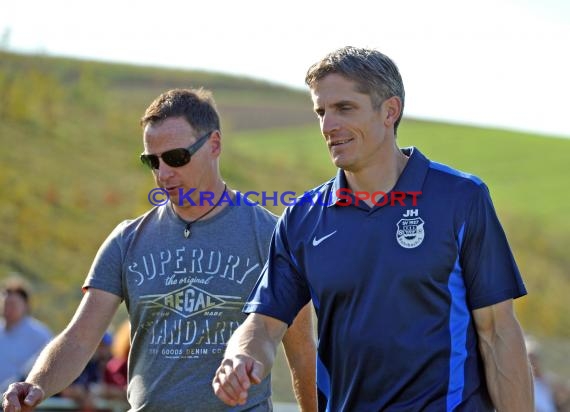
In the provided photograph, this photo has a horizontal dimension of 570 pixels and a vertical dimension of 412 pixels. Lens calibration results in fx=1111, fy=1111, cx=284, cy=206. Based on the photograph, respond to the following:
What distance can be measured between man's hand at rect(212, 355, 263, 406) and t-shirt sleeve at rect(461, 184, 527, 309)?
3.14 ft

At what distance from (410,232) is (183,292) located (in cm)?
166

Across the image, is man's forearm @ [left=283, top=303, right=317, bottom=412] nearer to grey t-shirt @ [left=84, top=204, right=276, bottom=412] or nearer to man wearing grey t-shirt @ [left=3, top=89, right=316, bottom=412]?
man wearing grey t-shirt @ [left=3, top=89, right=316, bottom=412]

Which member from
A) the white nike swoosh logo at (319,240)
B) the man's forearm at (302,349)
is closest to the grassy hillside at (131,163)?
the man's forearm at (302,349)

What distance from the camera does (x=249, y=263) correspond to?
5930 millimetres

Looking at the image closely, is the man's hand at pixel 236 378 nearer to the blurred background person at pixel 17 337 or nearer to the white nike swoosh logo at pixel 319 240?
the white nike swoosh logo at pixel 319 240

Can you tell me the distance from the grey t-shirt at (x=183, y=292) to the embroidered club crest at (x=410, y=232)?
1.41 m

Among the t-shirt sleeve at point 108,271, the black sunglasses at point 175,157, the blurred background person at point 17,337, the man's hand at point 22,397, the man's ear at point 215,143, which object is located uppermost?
the man's ear at point 215,143

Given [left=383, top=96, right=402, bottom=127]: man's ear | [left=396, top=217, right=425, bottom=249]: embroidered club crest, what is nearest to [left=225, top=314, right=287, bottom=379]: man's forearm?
[left=396, top=217, right=425, bottom=249]: embroidered club crest

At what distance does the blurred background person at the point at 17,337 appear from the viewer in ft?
38.2

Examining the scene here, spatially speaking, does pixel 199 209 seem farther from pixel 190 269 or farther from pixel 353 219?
pixel 353 219

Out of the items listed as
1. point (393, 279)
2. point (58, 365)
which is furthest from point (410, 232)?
point (58, 365)

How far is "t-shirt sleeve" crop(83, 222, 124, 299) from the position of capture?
598cm

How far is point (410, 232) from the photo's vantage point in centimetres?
465

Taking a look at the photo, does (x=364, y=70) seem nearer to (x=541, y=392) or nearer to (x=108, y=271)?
(x=108, y=271)
